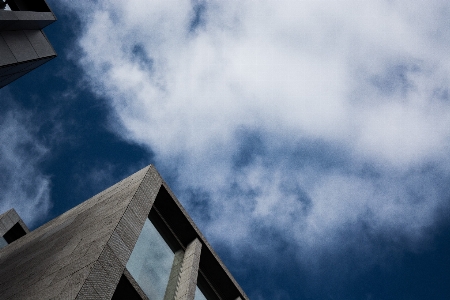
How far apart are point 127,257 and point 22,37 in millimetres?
11591

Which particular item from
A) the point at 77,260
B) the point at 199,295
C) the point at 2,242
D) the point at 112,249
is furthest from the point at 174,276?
the point at 2,242

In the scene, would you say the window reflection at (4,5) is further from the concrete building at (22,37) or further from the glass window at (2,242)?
the glass window at (2,242)

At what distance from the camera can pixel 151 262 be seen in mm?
14344

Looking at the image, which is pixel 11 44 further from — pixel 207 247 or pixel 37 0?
pixel 207 247

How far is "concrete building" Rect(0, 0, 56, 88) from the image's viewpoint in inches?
587

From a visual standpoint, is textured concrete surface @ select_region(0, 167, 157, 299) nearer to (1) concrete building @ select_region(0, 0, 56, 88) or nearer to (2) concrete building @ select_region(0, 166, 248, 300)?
(2) concrete building @ select_region(0, 166, 248, 300)

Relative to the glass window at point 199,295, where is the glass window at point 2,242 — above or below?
above

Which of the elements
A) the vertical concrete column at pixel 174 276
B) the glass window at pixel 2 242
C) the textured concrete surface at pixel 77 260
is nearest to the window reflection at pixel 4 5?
the textured concrete surface at pixel 77 260

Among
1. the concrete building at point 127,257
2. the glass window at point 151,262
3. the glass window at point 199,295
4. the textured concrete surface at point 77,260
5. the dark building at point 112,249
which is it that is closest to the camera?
the textured concrete surface at point 77,260

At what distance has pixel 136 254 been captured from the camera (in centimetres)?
1335

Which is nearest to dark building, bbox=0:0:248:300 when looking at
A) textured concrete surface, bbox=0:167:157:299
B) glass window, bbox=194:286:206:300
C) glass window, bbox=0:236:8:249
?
textured concrete surface, bbox=0:167:157:299

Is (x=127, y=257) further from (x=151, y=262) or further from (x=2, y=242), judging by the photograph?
(x=2, y=242)

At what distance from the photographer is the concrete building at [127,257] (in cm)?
990

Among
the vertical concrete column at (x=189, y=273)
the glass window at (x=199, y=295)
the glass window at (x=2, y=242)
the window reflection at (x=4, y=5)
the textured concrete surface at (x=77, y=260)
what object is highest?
the window reflection at (x=4, y=5)
